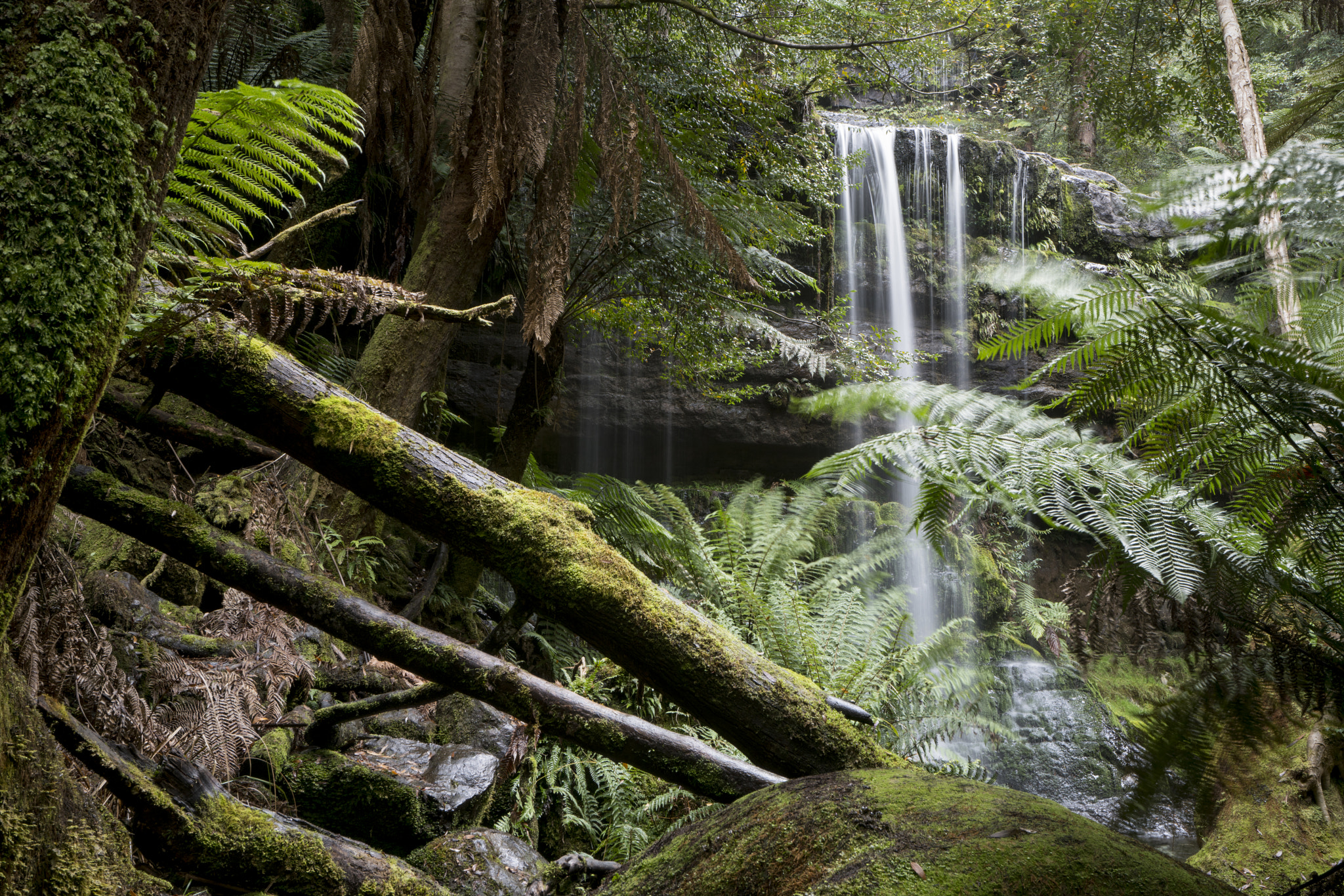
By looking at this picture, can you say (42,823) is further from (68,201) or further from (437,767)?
(437,767)

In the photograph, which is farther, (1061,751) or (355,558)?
(1061,751)

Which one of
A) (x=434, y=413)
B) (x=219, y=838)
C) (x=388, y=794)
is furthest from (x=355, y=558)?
(x=219, y=838)

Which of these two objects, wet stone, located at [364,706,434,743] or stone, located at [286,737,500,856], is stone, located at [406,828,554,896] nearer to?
stone, located at [286,737,500,856]

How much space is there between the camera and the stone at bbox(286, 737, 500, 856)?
93.4 inches

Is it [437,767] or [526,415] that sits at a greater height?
[526,415]

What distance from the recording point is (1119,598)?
1.61 m

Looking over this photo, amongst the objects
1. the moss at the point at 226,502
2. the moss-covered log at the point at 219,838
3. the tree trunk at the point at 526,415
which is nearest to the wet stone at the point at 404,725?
the moss at the point at 226,502

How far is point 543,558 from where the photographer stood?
1788 millimetres

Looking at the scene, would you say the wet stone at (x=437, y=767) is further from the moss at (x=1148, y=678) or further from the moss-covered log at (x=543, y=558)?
the moss at (x=1148, y=678)

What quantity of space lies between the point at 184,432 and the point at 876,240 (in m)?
10.4

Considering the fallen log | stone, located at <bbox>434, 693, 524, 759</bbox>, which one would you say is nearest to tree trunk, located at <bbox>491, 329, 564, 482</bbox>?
stone, located at <bbox>434, 693, 524, 759</bbox>

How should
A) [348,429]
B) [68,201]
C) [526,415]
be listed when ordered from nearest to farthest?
[68,201] < [348,429] < [526,415]

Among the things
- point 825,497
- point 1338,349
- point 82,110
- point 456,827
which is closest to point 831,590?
point 825,497

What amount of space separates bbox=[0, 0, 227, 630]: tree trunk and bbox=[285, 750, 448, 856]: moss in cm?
169
